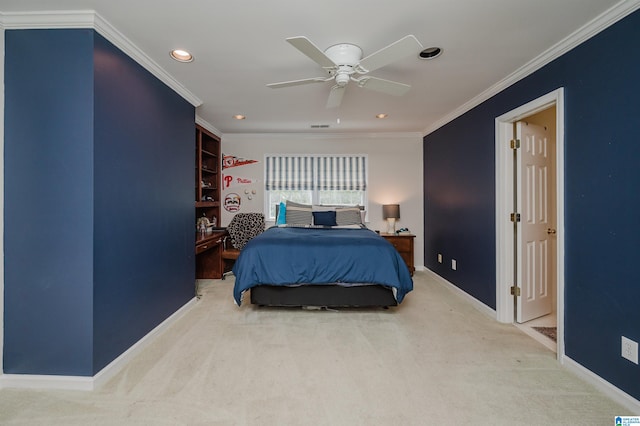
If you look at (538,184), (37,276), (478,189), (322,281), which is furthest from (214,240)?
(538,184)

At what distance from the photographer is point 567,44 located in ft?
6.59

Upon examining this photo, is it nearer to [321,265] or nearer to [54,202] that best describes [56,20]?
[54,202]

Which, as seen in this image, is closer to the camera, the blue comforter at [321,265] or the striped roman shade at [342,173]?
the blue comforter at [321,265]

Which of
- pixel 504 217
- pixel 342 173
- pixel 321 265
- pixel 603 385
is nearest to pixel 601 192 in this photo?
pixel 504 217

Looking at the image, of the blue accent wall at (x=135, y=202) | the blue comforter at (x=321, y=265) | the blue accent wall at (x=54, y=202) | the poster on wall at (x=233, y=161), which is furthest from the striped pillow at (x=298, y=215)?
the blue accent wall at (x=54, y=202)

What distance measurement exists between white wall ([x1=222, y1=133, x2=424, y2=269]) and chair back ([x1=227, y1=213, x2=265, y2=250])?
0.91 ft

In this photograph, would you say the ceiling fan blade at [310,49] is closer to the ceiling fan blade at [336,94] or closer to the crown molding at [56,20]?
the ceiling fan blade at [336,94]

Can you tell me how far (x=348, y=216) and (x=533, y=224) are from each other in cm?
233

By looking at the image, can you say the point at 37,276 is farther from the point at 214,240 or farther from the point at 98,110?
the point at 214,240

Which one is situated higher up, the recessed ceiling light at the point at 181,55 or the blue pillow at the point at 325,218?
the recessed ceiling light at the point at 181,55

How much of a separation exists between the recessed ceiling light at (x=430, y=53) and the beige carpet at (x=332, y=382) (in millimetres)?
2353

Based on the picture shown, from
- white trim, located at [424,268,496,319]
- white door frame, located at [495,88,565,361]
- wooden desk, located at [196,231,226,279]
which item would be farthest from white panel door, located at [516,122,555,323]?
wooden desk, located at [196,231,226,279]

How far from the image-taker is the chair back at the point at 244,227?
15.0 ft

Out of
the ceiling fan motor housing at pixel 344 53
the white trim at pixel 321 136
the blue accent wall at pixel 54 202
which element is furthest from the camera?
the white trim at pixel 321 136
